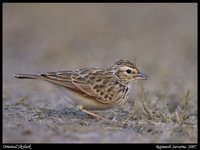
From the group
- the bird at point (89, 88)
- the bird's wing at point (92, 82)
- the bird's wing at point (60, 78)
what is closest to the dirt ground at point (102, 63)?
the bird at point (89, 88)

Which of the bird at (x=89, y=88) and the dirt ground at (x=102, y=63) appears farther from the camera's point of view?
the bird at (x=89, y=88)

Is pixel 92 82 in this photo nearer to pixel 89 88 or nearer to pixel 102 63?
pixel 89 88

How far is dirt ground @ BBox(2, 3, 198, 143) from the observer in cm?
Result: 799

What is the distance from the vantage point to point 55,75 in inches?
360

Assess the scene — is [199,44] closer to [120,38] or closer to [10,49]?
[120,38]

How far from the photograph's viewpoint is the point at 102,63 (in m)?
16.2

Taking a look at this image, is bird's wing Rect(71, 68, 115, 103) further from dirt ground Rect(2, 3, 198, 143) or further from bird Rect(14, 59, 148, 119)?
dirt ground Rect(2, 3, 198, 143)

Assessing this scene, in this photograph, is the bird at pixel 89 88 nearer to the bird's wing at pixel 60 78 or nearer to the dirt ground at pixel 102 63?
the bird's wing at pixel 60 78

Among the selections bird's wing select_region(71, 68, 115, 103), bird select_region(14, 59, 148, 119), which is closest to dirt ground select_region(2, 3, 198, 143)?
bird select_region(14, 59, 148, 119)

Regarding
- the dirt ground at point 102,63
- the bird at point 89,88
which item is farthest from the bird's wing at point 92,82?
the dirt ground at point 102,63

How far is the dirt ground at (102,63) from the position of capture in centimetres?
799

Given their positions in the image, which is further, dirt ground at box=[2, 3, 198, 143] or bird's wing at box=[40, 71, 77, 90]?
bird's wing at box=[40, 71, 77, 90]

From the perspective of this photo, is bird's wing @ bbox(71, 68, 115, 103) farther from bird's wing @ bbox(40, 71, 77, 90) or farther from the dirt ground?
the dirt ground

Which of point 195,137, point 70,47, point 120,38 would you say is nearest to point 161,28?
point 120,38
